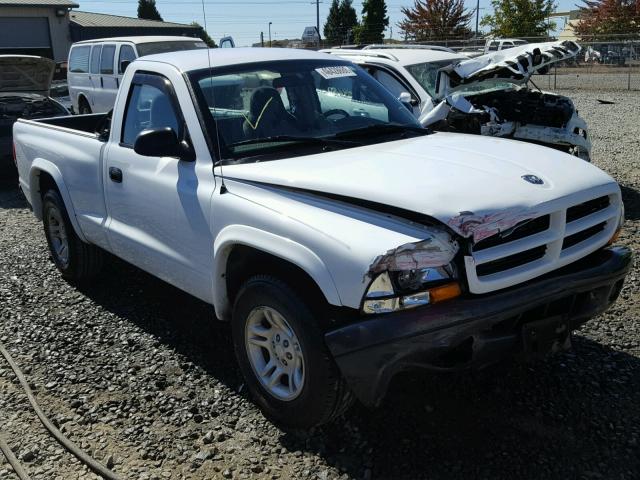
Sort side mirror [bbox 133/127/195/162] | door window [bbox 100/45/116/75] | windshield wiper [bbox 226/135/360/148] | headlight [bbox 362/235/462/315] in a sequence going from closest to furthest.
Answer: headlight [bbox 362/235/462/315] → side mirror [bbox 133/127/195/162] → windshield wiper [bbox 226/135/360/148] → door window [bbox 100/45/116/75]

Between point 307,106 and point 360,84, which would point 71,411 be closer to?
point 307,106

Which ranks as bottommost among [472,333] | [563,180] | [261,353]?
[261,353]

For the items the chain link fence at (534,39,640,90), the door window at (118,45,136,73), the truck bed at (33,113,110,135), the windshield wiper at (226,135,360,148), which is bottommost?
the chain link fence at (534,39,640,90)

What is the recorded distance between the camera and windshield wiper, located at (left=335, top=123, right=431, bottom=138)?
4.10 m

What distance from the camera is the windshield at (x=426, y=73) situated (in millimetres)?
9000

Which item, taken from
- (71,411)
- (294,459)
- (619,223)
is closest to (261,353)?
(294,459)

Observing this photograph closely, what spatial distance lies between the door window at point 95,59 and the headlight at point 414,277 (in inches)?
513

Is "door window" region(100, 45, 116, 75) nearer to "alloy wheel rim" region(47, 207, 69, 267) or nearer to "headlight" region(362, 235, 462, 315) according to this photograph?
"alloy wheel rim" region(47, 207, 69, 267)

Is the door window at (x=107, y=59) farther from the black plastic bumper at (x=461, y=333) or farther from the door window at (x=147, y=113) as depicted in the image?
the black plastic bumper at (x=461, y=333)

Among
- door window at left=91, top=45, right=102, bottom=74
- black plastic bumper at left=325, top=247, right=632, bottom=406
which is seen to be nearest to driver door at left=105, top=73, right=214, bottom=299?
black plastic bumper at left=325, top=247, right=632, bottom=406

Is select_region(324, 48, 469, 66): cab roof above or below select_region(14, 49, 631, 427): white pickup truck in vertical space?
above

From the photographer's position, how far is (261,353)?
3.60m

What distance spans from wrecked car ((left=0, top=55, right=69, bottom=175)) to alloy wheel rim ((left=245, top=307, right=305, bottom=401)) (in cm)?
815

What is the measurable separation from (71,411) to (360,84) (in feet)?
9.23
